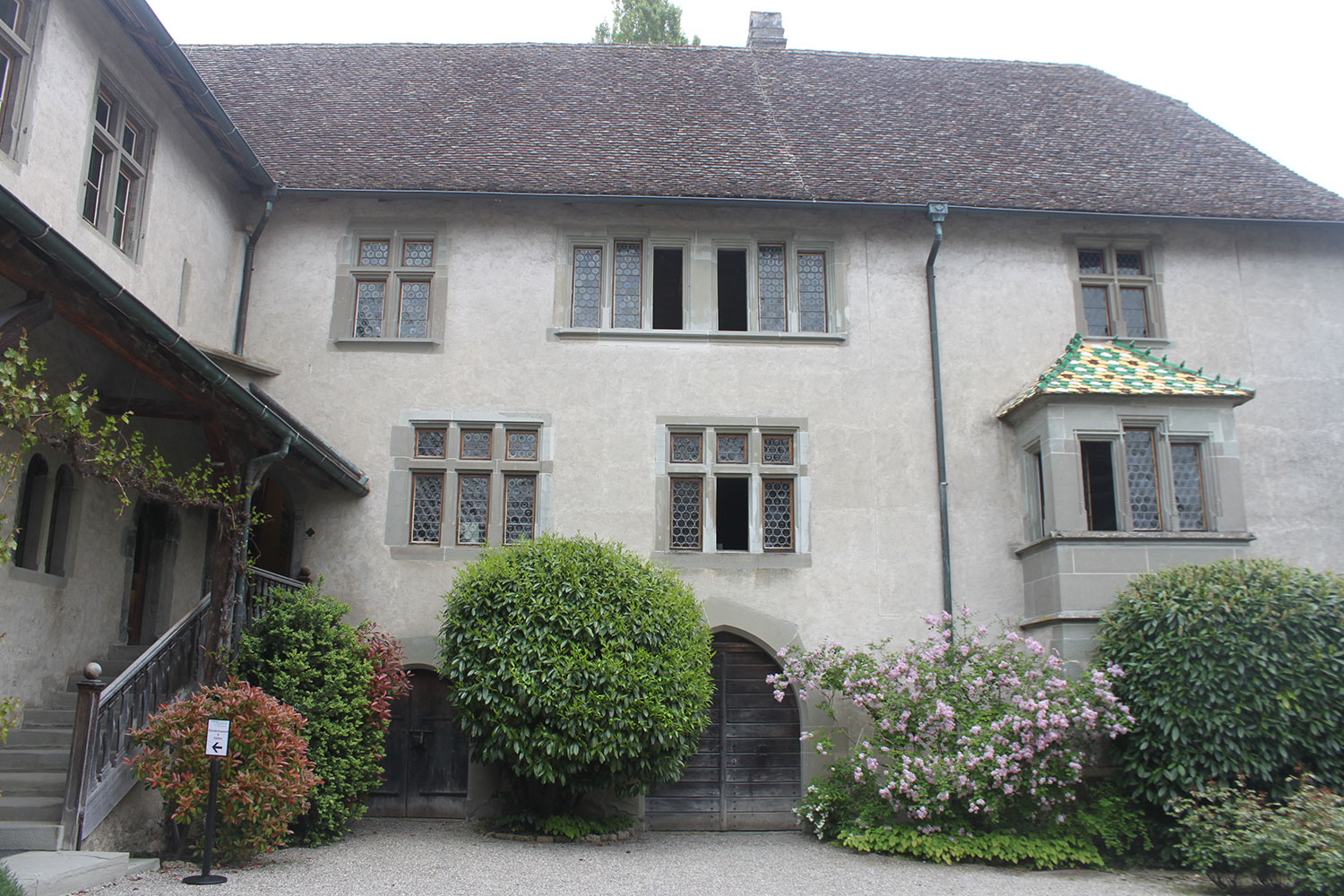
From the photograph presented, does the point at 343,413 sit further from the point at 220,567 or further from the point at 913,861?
the point at 913,861

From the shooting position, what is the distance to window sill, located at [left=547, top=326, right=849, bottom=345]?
13.1m

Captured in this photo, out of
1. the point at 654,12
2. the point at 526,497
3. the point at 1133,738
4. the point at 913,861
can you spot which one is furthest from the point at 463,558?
the point at 654,12

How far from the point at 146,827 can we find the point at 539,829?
3590 mm

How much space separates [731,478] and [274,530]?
20.5 feet

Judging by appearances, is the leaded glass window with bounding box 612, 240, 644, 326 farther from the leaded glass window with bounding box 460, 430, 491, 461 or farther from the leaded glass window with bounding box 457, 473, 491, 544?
the leaded glass window with bounding box 457, 473, 491, 544

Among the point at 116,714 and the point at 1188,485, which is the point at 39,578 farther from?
the point at 1188,485

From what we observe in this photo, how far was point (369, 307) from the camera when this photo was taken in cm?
1333

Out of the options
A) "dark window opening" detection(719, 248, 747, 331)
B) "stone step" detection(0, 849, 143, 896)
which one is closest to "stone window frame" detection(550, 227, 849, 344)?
"dark window opening" detection(719, 248, 747, 331)

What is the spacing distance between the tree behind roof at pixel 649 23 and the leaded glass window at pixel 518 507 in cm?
1781

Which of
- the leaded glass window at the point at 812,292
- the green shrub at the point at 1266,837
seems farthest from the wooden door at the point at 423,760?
the green shrub at the point at 1266,837

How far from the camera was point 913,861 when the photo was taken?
398 inches

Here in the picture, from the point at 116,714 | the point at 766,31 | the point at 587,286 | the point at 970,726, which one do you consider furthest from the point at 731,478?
the point at 766,31

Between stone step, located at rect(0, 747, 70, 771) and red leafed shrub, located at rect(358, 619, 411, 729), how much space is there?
261 cm

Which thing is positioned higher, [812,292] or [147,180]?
[147,180]
